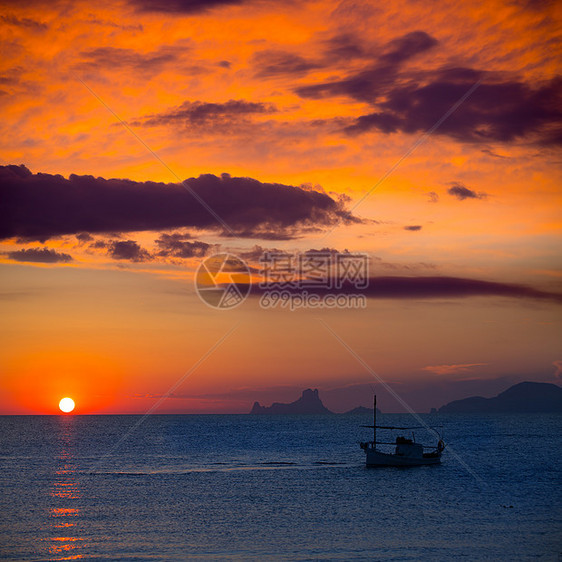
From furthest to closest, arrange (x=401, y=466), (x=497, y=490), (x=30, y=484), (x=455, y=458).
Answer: (x=455, y=458) → (x=401, y=466) → (x=30, y=484) → (x=497, y=490)

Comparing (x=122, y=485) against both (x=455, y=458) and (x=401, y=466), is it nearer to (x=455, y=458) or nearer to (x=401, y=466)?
(x=401, y=466)

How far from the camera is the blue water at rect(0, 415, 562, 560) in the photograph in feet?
153

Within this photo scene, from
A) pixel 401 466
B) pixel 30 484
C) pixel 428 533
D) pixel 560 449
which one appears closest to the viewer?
pixel 428 533

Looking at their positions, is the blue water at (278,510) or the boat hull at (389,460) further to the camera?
the boat hull at (389,460)

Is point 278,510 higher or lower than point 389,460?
higher

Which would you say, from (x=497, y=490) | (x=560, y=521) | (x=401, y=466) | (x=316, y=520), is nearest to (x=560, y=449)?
(x=401, y=466)

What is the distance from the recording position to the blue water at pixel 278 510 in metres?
46.6

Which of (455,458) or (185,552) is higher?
(185,552)

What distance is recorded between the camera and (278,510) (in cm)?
6228

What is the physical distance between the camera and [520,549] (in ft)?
152

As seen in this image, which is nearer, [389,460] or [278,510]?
[278,510]

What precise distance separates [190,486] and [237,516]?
2160 cm

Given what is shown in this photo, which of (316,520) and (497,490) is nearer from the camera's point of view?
(316,520)

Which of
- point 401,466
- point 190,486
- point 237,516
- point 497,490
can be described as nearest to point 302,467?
point 401,466
